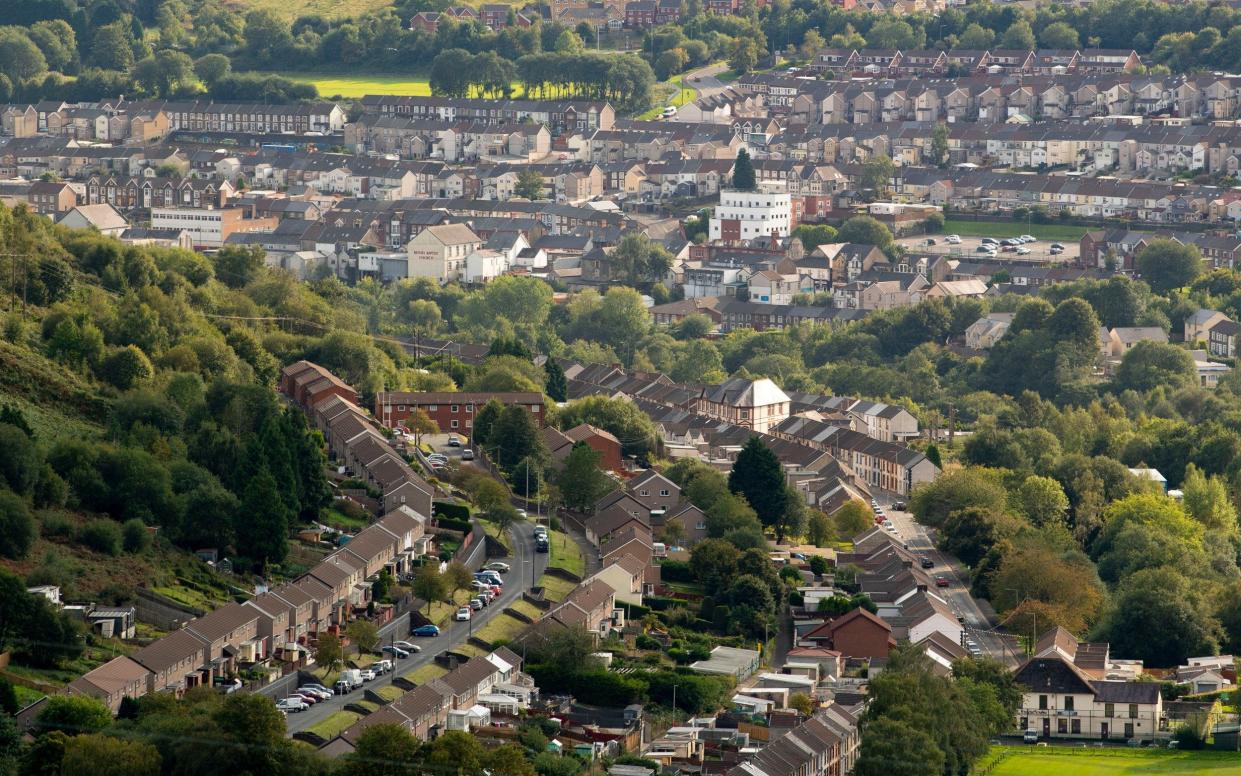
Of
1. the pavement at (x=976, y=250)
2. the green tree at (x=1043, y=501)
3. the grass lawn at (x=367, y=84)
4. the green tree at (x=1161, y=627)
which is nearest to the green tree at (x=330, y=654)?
the green tree at (x=1161, y=627)

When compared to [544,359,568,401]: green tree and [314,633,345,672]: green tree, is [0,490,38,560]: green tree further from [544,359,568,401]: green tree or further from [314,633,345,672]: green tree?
[544,359,568,401]: green tree

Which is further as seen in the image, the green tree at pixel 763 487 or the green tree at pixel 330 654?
the green tree at pixel 763 487

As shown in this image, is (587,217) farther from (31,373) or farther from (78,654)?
(78,654)

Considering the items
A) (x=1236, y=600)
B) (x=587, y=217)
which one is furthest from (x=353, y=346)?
(x=587, y=217)

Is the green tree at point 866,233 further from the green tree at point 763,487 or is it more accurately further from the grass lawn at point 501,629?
the grass lawn at point 501,629

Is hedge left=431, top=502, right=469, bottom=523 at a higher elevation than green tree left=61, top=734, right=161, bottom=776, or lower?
lower

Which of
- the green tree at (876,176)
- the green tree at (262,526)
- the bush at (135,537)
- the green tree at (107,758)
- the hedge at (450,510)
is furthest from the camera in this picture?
the green tree at (876,176)

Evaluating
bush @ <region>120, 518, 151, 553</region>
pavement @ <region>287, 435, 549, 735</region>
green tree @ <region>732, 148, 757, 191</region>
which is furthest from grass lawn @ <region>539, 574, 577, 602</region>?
green tree @ <region>732, 148, 757, 191</region>
